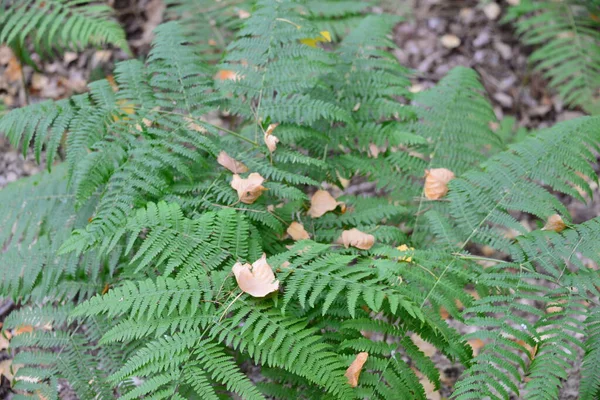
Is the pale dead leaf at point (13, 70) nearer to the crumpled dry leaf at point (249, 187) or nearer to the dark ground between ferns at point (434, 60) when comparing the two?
the dark ground between ferns at point (434, 60)

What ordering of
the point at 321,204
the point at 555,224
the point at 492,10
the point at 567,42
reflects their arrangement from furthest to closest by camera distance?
the point at 492,10 < the point at 567,42 < the point at 321,204 < the point at 555,224

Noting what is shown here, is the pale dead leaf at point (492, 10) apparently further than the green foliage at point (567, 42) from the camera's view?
Yes

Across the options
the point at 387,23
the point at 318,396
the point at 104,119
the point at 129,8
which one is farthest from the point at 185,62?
the point at 129,8

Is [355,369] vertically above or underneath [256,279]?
underneath

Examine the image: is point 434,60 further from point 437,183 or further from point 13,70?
point 13,70

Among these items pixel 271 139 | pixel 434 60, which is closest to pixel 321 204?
pixel 271 139

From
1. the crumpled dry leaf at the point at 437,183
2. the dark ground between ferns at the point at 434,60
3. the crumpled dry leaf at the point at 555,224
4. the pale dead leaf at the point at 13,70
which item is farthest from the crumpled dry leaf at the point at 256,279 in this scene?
the pale dead leaf at the point at 13,70
